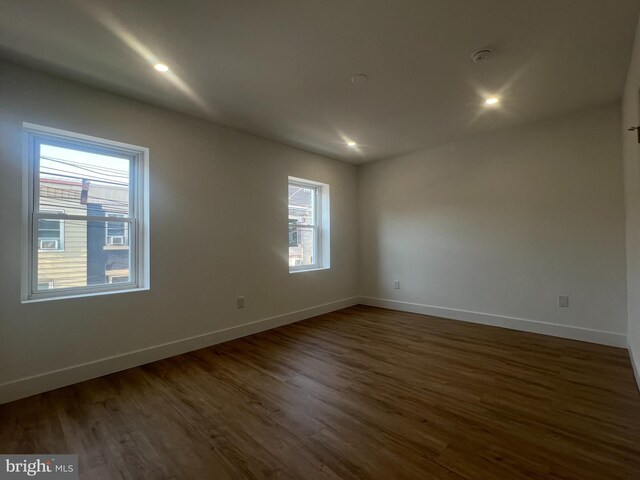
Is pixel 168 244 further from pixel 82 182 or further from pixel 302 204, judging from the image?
pixel 302 204

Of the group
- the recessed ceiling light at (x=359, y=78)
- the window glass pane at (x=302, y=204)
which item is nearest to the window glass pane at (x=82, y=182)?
the window glass pane at (x=302, y=204)

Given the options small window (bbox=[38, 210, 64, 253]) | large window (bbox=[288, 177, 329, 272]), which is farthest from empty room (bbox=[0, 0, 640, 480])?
large window (bbox=[288, 177, 329, 272])

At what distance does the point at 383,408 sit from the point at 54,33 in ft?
10.7

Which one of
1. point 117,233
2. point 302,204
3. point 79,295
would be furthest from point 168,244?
point 302,204

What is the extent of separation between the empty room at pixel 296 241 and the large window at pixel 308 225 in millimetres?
160

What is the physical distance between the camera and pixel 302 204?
4.55 m

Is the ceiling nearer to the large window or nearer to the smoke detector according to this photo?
the smoke detector

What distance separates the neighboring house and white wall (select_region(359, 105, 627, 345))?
3.61 meters

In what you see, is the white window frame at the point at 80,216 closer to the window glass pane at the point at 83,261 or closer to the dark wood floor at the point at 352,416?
the window glass pane at the point at 83,261

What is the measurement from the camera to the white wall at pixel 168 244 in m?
2.15

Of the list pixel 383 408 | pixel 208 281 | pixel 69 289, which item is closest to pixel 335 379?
pixel 383 408

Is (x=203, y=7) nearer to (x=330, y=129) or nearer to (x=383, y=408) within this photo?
(x=330, y=129)

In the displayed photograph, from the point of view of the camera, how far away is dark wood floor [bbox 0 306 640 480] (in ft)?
4.82

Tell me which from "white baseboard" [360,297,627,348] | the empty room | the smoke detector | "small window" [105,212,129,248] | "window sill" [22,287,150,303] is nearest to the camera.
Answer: the empty room
